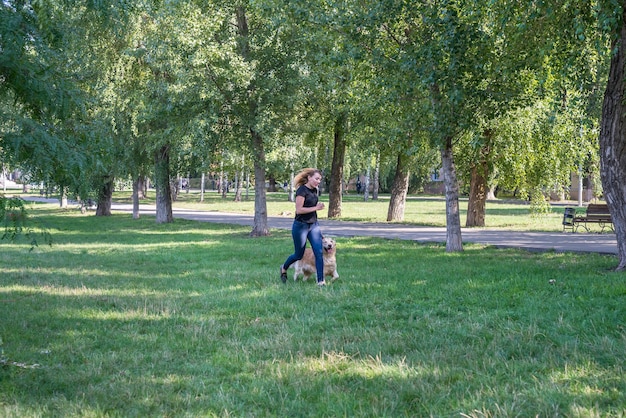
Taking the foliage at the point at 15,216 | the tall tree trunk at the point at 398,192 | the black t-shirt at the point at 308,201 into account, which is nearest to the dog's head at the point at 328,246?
the black t-shirt at the point at 308,201

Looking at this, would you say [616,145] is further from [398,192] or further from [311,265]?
[398,192]

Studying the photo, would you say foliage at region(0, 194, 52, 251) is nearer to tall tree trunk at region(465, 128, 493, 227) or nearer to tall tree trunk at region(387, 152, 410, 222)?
tall tree trunk at region(465, 128, 493, 227)

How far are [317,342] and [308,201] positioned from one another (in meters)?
3.96

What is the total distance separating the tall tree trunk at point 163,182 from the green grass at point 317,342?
14.2 meters

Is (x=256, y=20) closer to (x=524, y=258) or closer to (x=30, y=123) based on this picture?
(x=524, y=258)

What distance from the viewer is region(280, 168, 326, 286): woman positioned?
32.2ft

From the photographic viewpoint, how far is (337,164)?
28953 millimetres

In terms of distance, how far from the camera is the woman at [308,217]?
9812 millimetres

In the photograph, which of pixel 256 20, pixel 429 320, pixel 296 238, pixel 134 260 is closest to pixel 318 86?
pixel 256 20

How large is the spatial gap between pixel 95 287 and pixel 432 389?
22.7 feet

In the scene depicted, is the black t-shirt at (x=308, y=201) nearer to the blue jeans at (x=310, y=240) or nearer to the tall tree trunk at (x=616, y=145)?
the blue jeans at (x=310, y=240)

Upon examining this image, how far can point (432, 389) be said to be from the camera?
4645 mm

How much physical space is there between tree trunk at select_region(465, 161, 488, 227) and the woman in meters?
14.3

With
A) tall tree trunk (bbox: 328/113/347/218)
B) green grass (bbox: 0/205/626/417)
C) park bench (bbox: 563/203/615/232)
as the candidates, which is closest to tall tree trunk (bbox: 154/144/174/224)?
tall tree trunk (bbox: 328/113/347/218)
